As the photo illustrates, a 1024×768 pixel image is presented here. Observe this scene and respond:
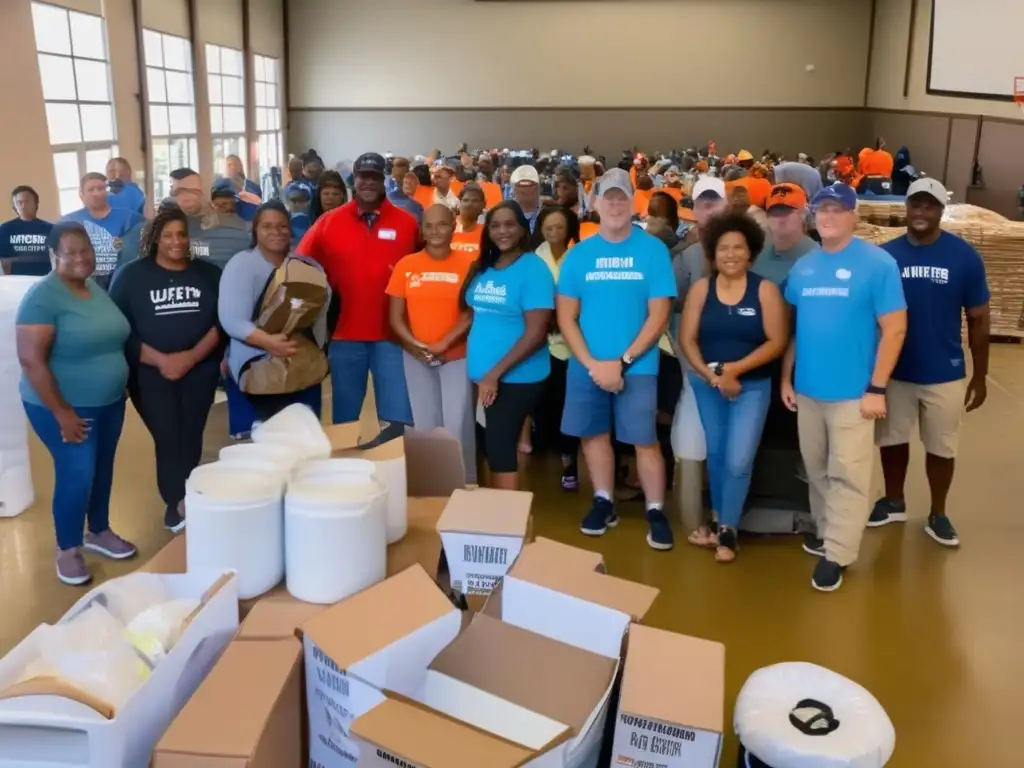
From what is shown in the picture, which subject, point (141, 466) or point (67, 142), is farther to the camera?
point (67, 142)

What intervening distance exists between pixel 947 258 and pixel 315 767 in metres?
3.26

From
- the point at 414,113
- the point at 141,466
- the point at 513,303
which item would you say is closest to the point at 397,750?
the point at 513,303

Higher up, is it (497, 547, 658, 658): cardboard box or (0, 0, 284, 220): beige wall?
(0, 0, 284, 220): beige wall

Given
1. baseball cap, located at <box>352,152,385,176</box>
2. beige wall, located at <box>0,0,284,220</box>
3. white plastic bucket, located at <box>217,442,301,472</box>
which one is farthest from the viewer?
beige wall, located at <box>0,0,284,220</box>

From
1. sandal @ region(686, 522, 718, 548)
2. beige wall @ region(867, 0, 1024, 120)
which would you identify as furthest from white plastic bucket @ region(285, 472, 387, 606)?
beige wall @ region(867, 0, 1024, 120)

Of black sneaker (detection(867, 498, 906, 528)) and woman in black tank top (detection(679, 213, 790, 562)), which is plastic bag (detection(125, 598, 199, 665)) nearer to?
woman in black tank top (detection(679, 213, 790, 562))

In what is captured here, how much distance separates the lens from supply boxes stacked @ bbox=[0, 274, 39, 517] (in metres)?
4.18

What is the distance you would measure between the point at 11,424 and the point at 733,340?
3341 mm

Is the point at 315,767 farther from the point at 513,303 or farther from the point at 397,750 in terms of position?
the point at 513,303

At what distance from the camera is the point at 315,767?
1.97 meters

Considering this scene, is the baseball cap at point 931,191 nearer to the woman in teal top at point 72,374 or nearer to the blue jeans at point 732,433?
the blue jeans at point 732,433

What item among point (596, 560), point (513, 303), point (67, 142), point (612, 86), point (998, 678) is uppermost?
point (612, 86)

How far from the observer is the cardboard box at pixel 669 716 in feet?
5.81

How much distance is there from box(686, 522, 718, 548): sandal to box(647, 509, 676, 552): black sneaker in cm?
9
